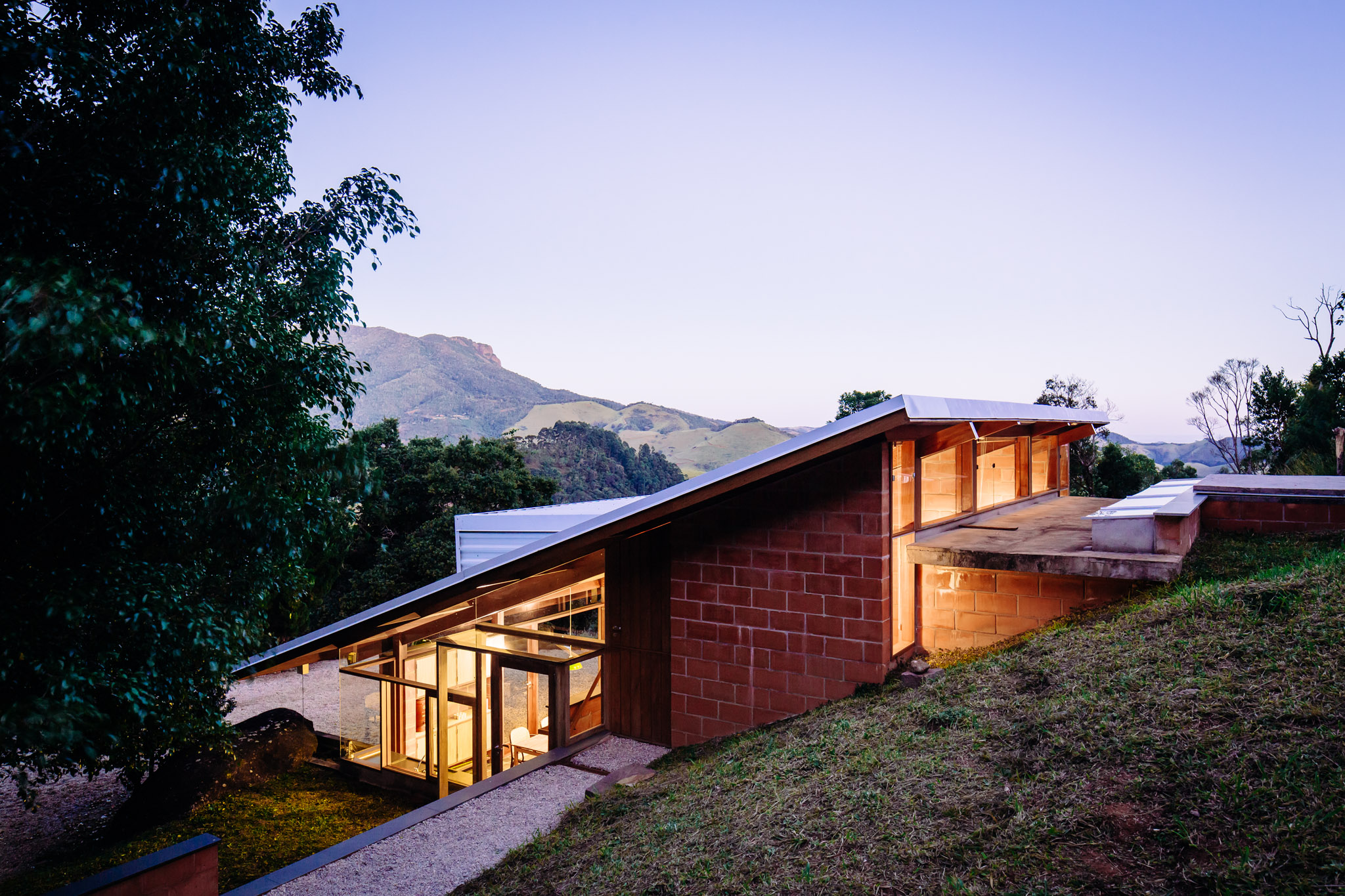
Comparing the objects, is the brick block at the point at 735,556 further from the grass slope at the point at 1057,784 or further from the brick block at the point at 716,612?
the grass slope at the point at 1057,784

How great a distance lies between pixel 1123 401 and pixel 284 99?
123 ft

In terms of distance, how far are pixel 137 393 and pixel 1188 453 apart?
5161 cm

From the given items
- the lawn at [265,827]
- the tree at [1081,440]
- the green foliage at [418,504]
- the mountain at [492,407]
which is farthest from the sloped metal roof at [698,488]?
the mountain at [492,407]

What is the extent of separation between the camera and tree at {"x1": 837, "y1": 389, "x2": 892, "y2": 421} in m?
27.0

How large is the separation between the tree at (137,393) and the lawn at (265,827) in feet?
11.5

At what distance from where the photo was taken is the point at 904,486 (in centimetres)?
708

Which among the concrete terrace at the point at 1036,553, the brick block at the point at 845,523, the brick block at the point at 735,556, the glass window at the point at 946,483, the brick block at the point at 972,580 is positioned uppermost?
the glass window at the point at 946,483

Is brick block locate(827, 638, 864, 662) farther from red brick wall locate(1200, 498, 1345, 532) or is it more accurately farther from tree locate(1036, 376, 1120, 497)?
tree locate(1036, 376, 1120, 497)

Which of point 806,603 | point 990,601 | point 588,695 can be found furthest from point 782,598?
point 588,695

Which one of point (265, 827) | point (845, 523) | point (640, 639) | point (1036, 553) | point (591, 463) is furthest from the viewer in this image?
point (591, 463)

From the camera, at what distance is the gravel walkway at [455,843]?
522 centimetres

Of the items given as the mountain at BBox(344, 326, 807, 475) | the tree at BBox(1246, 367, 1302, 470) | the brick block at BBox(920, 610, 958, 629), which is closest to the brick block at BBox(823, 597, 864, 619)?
the brick block at BBox(920, 610, 958, 629)

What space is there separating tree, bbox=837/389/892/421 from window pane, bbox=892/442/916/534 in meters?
19.6

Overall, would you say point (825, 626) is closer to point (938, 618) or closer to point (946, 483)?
point (938, 618)
